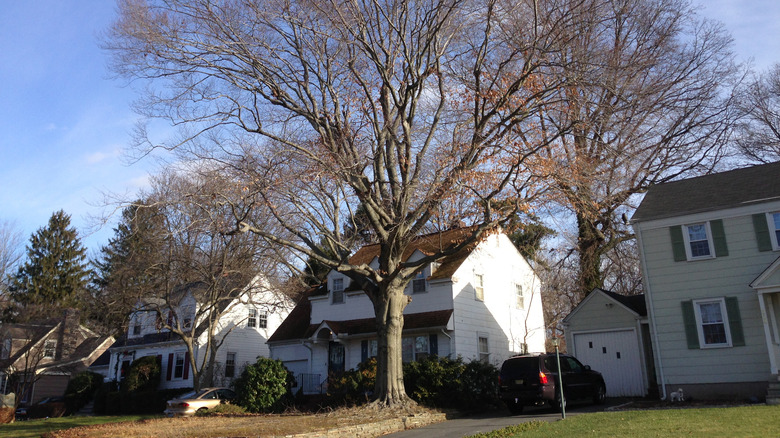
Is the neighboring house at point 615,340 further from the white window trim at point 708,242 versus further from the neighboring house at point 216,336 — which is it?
the neighboring house at point 216,336

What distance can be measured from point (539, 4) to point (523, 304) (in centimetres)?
1664

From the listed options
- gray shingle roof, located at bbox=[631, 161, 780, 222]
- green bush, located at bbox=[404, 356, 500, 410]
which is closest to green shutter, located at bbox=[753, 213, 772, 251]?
gray shingle roof, located at bbox=[631, 161, 780, 222]

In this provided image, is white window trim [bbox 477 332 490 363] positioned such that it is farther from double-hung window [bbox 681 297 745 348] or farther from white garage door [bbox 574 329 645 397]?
double-hung window [bbox 681 297 745 348]

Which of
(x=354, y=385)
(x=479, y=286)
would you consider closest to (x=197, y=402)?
(x=354, y=385)

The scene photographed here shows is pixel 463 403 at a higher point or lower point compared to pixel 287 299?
lower

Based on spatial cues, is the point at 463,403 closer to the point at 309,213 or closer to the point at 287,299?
the point at 309,213

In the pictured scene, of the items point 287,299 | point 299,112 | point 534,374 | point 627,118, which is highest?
point 627,118

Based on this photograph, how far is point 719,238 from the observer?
59.0 feet

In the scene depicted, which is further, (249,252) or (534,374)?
(249,252)

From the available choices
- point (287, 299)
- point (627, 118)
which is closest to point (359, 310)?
point (287, 299)

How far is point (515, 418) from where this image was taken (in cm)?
1536

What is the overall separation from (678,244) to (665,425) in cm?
920

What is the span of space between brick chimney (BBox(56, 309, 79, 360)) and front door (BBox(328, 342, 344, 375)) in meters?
32.6

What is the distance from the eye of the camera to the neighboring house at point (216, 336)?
32.1m
